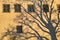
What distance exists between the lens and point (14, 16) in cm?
2927

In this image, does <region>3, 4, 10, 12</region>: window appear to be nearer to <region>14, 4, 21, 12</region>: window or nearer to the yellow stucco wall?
the yellow stucco wall

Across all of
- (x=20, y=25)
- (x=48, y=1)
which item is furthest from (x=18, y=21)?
(x=48, y=1)

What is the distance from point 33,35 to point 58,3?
4916 millimetres

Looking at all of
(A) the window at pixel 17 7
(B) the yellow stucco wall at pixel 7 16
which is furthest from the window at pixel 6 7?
(A) the window at pixel 17 7

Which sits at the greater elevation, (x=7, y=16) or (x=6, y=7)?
(x=6, y=7)

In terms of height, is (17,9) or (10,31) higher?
(17,9)

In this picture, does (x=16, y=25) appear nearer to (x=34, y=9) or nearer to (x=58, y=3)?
(x=34, y=9)

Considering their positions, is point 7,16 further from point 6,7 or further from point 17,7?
point 17,7

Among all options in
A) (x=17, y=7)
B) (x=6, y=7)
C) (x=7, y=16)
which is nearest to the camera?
(x=7, y=16)

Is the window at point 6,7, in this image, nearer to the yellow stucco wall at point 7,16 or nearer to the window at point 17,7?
the yellow stucco wall at point 7,16

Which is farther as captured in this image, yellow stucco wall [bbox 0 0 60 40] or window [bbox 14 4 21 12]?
window [bbox 14 4 21 12]

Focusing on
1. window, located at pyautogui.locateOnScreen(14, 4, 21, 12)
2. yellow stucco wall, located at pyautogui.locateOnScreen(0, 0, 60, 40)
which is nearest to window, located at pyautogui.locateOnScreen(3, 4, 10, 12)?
yellow stucco wall, located at pyautogui.locateOnScreen(0, 0, 60, 40)

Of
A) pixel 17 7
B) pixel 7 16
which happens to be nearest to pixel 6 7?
pixel 7 16

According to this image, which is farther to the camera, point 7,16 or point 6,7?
point 6,7
